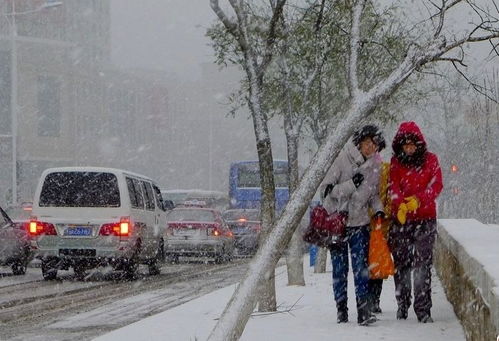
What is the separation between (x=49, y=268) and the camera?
1666cm

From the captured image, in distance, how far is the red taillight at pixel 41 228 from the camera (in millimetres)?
16266

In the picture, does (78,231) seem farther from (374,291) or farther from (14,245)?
(374,291)

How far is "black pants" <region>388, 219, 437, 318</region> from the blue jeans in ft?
0.87

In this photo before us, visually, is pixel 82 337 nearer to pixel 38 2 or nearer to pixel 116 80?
pixel 38 2

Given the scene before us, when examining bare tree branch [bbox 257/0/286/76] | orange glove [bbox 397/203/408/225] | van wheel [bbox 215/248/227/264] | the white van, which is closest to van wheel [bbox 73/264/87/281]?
the white van

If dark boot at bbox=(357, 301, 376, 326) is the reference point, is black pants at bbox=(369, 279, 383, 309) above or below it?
above

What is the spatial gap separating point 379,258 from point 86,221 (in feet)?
30.6

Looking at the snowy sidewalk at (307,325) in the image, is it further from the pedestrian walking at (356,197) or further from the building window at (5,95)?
the building window at (5,95)

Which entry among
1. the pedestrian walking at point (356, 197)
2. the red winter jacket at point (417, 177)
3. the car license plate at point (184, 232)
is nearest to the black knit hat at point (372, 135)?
the pedestrian walking at point (356, 197)

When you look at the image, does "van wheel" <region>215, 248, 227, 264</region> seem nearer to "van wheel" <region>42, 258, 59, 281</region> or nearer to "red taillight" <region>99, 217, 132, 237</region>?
"van wheel" <region>42, 258, 59, 281</region>

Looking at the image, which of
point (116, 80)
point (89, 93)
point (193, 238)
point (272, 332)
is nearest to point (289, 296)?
point (272, 332)

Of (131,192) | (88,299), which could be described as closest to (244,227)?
(131,192)

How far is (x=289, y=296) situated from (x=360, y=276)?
3766 mm

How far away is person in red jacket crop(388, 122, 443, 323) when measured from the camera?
301 inches
